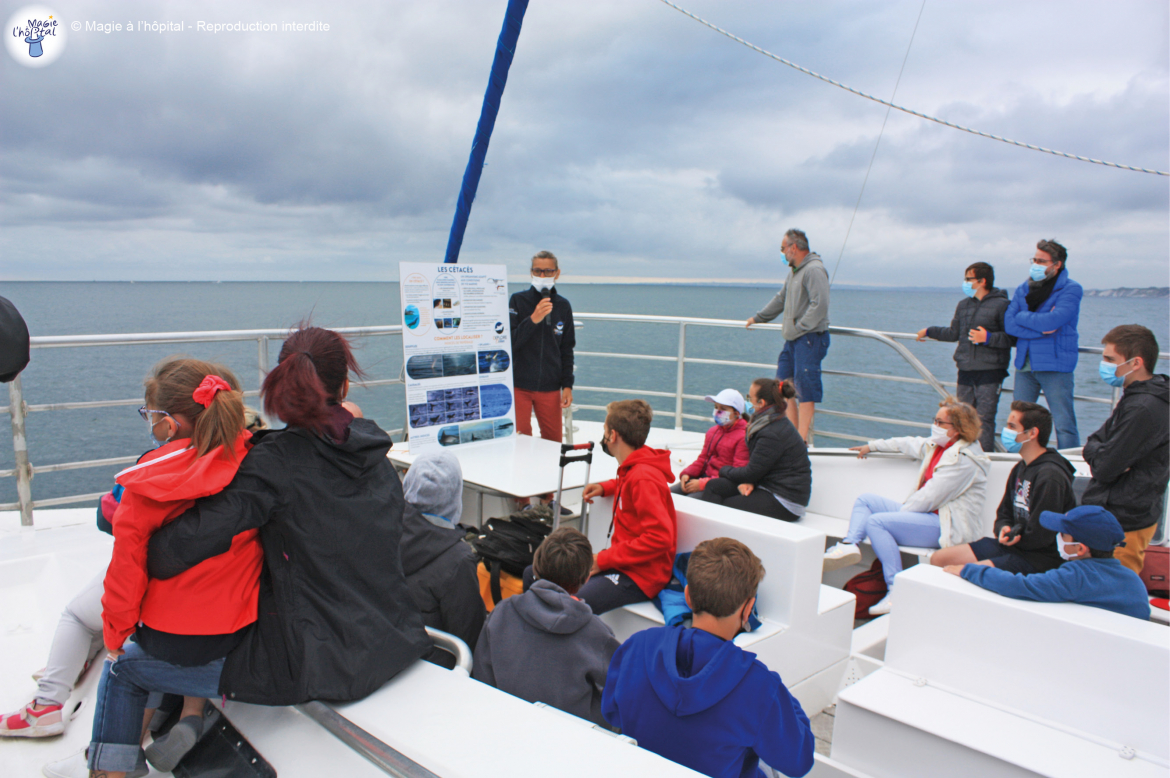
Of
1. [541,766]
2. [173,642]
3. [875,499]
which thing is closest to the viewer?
[541,766]

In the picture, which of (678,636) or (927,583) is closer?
(678,636)

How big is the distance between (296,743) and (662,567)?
135cm

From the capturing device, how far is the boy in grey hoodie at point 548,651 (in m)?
1.78

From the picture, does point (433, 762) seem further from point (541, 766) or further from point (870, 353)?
point (870, 353)

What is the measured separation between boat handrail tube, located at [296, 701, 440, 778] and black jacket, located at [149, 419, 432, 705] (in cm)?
4

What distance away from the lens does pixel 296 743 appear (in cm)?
142

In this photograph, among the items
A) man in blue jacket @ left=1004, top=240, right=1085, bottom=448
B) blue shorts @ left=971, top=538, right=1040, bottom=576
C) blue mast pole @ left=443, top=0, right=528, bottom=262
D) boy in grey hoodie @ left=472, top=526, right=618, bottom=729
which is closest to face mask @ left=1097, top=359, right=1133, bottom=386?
blue shorts @ left=971, top=538, right=1040, bottom=576

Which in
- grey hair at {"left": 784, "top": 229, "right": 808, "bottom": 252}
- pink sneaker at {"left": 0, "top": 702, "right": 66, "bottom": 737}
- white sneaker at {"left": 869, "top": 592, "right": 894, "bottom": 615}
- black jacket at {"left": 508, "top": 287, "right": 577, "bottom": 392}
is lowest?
white sneaker at {"left": 869, "top": 592, "right": 894, "bottom": 615}

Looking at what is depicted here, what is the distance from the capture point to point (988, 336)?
446cm

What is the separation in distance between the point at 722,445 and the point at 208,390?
3.01 meters

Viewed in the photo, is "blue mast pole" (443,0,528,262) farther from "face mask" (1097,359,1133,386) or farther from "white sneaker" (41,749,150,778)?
"face mask" (1097,359,1133,386)

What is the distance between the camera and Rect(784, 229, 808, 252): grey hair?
5125 millimetres

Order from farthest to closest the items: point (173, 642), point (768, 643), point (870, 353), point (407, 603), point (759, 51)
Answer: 1. point (870, 353)
2. point (759, 51)
3. point (768, 643)
4. point (407, 603)
5. point (173, 642)

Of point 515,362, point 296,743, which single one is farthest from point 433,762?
point 515,362
